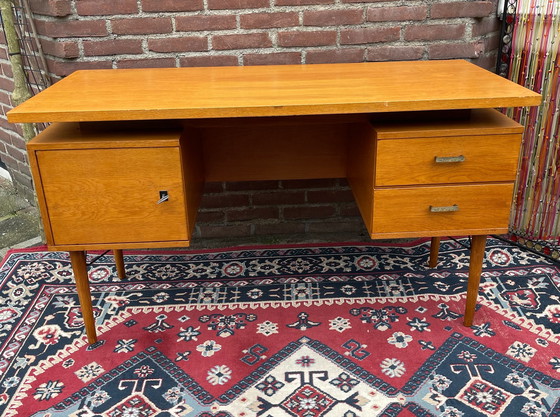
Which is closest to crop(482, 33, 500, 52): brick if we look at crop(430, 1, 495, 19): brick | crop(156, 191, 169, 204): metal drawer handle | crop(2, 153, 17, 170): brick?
crop(430, 1, 495, 19): brick

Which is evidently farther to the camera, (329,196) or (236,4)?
(329,196)

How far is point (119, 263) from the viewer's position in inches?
79.3

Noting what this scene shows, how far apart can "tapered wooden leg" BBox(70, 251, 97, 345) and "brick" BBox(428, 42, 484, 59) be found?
5.03 ft

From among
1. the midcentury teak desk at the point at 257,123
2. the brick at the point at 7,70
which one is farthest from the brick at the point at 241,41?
the brick at the point at 7,70

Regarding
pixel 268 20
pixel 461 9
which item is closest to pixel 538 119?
pixel 461 9

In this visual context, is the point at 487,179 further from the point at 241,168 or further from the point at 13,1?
the point at 13,1

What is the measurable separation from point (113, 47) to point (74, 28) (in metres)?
0.16

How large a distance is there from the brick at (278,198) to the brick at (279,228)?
0.10 meters

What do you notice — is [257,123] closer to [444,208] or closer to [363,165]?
[363,165]

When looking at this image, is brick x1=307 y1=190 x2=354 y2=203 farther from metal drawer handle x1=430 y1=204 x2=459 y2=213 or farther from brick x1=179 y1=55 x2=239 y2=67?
metal drawer handle x1=430 y1=204 x2=459 y2=213

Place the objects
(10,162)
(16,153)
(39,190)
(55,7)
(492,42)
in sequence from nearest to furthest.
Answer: (39,190), (55,7), (492,42), (16,153), (10,162)

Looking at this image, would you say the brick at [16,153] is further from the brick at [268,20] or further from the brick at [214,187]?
the brick at [268,20]

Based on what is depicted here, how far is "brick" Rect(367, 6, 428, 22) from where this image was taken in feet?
6.46

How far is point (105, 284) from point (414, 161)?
51.4 inches
